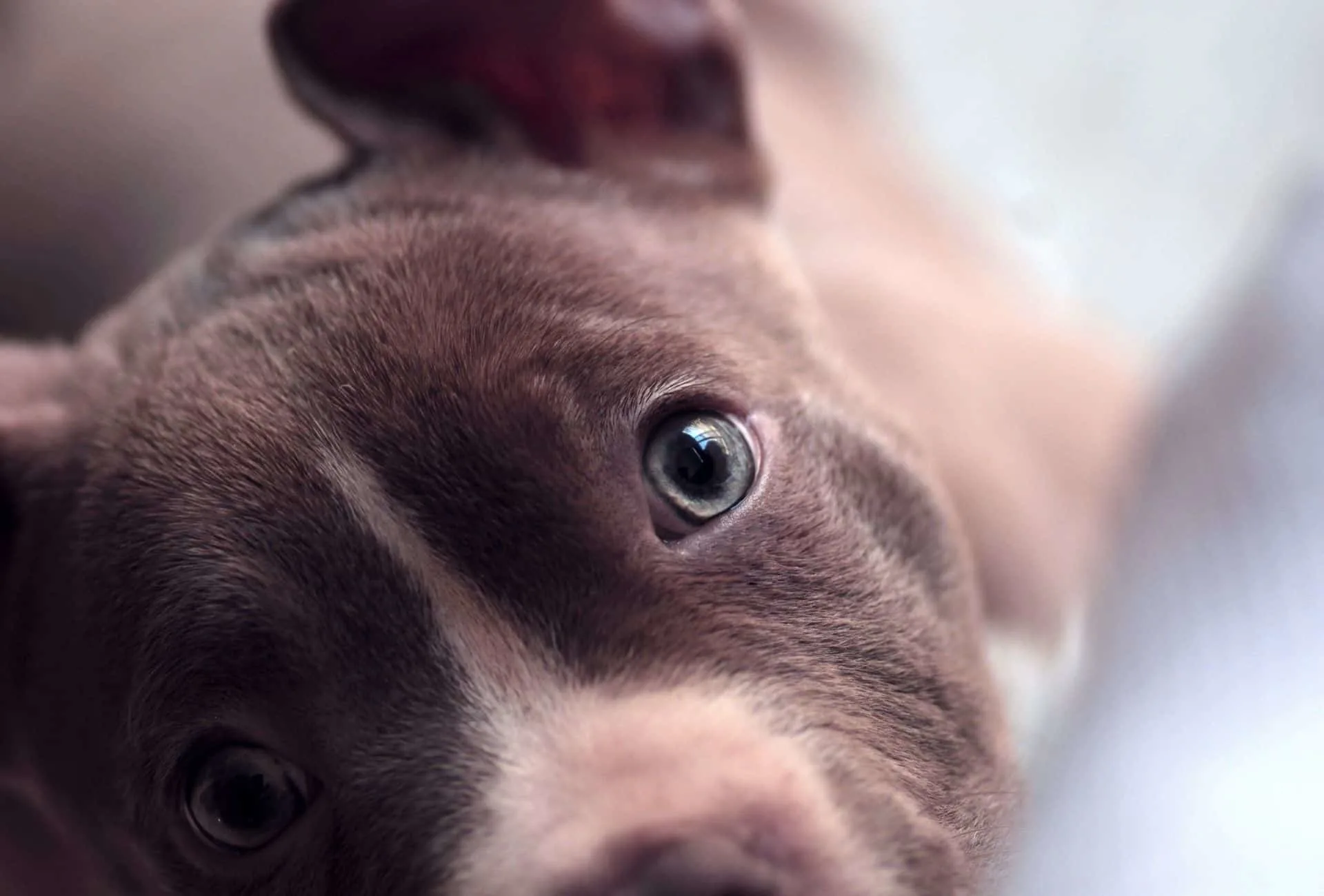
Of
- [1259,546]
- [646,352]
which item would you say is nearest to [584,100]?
[646,352]

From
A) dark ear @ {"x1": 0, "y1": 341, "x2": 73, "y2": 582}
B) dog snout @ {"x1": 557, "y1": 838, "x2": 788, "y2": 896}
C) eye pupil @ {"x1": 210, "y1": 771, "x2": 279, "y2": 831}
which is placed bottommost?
dog snout @ {"x1": 557, "y1": 838, "x2": 788, "y2": 896}

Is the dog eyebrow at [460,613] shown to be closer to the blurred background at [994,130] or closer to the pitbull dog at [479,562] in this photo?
the pitbull dog at [479,562]

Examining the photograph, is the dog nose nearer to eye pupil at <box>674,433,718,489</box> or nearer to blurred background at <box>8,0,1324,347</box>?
eye pupil at <box>674,433,718,489</box>

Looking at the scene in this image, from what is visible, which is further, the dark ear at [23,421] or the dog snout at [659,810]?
the dark ear at [23,421]

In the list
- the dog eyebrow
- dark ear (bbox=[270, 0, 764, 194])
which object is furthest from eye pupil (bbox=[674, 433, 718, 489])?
dark ear (bbox=[270, 0, 764, 194])

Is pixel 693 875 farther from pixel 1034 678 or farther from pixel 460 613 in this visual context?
pixel 1034 678

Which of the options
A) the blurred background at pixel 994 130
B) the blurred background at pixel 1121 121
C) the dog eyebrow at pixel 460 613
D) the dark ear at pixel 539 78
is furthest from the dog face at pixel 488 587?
the blurred background at pixel 1121 121
